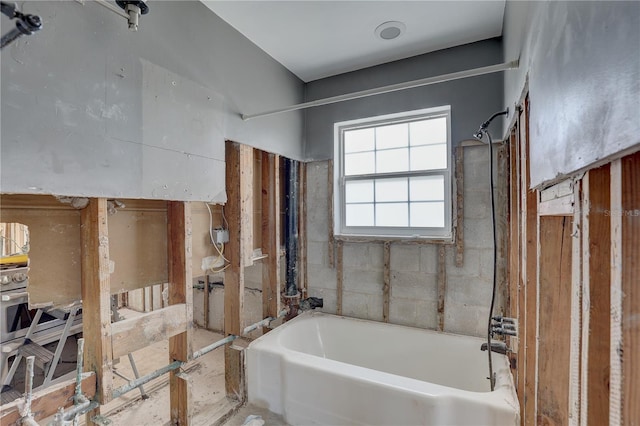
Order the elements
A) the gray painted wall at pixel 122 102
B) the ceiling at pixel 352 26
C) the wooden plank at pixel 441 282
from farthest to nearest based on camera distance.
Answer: the wooden plank at pixel 441 282
the ceiling at pixel 352 26
the gray painted wall at pixel 122 102

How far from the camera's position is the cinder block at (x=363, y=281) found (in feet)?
8.50

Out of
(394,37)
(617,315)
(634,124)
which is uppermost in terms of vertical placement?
(394,37)

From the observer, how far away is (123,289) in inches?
61.0

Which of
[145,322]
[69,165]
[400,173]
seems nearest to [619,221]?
[69,165]

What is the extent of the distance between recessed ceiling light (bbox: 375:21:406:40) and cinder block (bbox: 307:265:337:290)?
2030mm

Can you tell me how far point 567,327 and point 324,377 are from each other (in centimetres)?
133

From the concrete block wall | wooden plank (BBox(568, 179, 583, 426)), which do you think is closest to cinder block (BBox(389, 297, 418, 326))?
the concrete block wall

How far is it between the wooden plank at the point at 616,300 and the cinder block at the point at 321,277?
7.66 feet

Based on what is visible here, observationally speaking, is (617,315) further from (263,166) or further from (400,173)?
(263,166)

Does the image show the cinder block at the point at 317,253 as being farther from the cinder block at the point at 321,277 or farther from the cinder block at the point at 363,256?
the cinder block at the point at 363,256

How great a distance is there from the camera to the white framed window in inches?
96.5

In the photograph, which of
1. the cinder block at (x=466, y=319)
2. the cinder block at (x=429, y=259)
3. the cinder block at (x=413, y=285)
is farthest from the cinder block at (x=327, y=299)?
the cinder block at (x=466, y=319)

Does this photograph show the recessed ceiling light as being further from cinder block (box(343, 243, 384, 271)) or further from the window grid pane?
cinder block (box(343, 243, 384, 271))

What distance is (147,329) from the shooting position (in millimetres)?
1545
